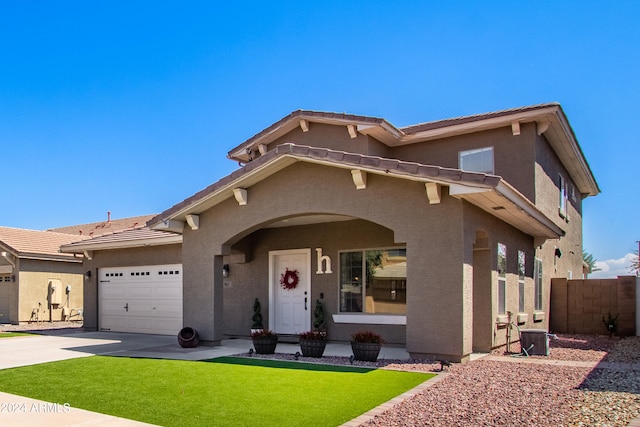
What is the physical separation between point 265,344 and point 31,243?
54.0 ft

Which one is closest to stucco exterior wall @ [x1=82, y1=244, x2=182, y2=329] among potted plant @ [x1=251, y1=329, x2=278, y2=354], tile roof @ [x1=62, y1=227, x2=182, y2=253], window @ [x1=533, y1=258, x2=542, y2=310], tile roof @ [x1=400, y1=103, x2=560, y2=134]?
tile roof @ [x1=62, y1=227, x2=182, y2=253]

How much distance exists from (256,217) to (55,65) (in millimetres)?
8773

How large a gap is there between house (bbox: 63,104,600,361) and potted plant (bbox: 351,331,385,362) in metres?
0.62

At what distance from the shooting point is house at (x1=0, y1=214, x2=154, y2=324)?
73.8 ft

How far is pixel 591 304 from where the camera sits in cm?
1720

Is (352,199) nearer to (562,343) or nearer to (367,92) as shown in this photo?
(367,92)

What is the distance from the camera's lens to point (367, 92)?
16.5 metres

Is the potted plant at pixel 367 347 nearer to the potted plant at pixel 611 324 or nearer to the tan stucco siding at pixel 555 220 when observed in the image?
the tan stucco siding at pixel 555 220

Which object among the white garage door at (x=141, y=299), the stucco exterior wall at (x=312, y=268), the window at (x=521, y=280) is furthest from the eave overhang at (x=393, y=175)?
the white garage door at (x=141, y=299)

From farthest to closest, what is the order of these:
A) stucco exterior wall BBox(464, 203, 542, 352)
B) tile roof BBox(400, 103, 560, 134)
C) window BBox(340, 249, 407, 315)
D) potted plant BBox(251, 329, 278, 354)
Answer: tile roof BBox(400, 103, 560, 134), window BBox(340, 249, 407, 315), potted plant BBox(251, 329, 278, 354), stucco exterior wall BBox(464, 203, 542, 352)

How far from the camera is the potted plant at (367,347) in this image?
10461 millimetres

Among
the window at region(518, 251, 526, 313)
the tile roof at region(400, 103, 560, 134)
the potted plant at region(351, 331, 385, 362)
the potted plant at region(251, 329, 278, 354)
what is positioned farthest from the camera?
the window at region(518, 251, 526, 313)

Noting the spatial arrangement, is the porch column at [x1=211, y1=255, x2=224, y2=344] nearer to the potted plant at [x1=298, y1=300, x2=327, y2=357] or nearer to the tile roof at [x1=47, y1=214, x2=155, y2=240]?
the potted plant at [x1=298, y1=300, x2=327, y2=357]

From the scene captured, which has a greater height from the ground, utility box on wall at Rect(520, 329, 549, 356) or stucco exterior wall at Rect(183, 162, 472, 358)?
stucco exterior wall at Rect(183, 162, 472, 358)
